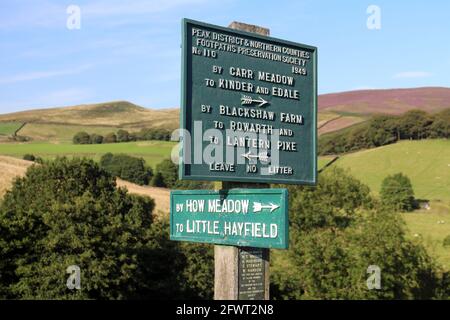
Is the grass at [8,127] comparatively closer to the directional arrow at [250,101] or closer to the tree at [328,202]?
the tree at [328,202]

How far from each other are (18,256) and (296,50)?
25880 mm

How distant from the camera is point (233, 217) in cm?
1024

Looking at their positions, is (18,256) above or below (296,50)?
below

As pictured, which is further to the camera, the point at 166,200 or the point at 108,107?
the point at 108,107

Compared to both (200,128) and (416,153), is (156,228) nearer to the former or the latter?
(200,128)

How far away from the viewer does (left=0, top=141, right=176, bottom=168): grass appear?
3873 inches

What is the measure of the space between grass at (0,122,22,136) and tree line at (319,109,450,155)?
204 ft

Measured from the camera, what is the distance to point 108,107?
188375 mm

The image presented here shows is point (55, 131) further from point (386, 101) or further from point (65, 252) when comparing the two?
point (65, 252)

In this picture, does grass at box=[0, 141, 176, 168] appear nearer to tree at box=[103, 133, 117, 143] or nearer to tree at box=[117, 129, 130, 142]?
tree at box=[117, 129, 130, 142]

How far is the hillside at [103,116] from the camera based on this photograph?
482 ft

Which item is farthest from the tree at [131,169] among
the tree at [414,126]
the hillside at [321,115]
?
the tree at [414,126]

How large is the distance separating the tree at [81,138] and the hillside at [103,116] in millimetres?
21624
